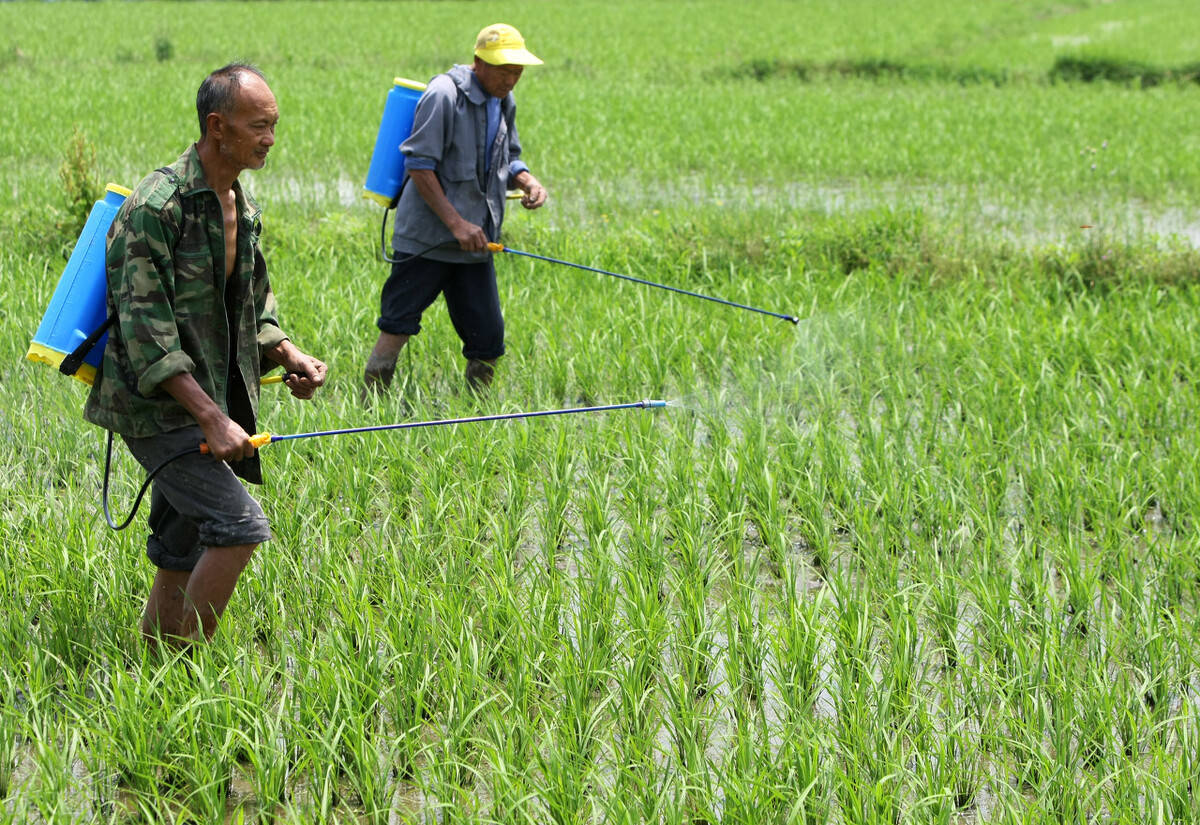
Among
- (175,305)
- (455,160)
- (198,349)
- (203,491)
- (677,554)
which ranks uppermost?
(455,160)

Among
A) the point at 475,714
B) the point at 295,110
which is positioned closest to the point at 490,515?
the point at 475,714

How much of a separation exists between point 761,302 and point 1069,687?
3.25 m

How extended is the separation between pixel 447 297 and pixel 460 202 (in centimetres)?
39

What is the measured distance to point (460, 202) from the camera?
4.30 metres

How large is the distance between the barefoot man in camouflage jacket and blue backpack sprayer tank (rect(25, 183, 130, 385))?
0.04 m

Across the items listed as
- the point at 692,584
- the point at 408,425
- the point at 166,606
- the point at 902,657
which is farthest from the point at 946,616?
the point at 166,606

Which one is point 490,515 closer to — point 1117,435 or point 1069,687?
point 1069,687

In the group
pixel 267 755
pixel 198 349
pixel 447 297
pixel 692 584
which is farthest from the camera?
pixel 447 297

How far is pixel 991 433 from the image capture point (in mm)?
4102

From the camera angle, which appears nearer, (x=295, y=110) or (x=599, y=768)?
(x=599, y=768)

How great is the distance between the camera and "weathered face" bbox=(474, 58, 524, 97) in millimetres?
4117

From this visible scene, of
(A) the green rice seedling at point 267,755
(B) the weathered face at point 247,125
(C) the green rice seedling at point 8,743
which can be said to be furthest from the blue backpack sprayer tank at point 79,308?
(A) the green rice seedling at point 267,755

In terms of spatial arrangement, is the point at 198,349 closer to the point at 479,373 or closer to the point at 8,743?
the point at 8,743

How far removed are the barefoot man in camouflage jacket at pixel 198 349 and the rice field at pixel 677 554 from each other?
209 mm
